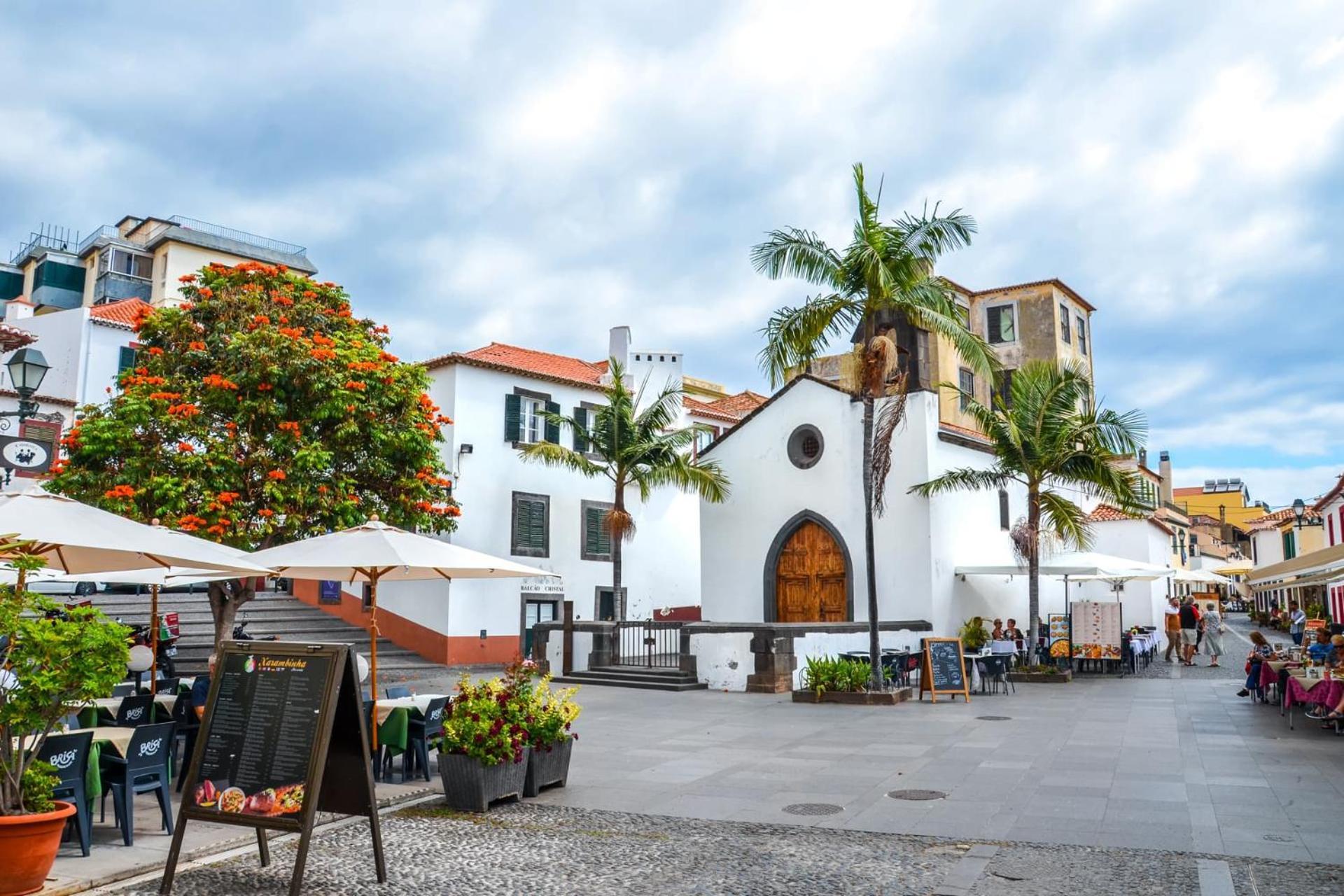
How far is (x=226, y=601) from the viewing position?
56.5 feet

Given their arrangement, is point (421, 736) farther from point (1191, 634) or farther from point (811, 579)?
point (1191, 634)

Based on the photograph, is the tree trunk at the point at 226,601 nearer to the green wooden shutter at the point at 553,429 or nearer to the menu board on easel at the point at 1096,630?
the green wooden shutter at the point at 553,429

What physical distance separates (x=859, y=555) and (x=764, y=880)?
18.7 metres

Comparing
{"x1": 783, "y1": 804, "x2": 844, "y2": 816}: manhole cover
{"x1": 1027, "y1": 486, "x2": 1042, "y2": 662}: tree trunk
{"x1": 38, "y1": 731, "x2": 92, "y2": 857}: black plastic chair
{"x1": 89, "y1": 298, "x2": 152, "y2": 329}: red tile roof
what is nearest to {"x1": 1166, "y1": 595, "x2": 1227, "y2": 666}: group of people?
{"x1": 1027, "y1": 486, "x2": 1042, "y2": 662}: tree trunk

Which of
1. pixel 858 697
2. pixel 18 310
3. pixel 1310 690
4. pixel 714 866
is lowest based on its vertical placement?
pixel 714 866

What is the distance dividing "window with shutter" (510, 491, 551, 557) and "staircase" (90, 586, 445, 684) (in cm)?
407

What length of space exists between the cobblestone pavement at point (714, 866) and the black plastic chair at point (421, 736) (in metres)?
1.80

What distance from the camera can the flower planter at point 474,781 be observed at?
A: 866cm

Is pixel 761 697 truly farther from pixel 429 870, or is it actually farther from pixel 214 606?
pixel 429 870

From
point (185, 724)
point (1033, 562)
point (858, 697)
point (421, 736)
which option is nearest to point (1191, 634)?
point (1033, 562)

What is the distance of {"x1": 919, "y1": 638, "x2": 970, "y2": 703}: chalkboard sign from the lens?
18.0 metres

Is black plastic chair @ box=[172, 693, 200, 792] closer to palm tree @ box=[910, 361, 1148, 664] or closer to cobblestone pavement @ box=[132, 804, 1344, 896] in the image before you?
cobblestone pavement @ box=[132, 804, 1344, 896]

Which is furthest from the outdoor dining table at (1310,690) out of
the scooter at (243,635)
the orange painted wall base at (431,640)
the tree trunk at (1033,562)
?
the orange painted wall base at (431,640)

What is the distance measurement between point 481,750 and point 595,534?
22605 mm
